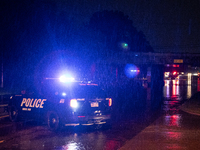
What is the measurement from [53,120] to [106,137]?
2160 mm

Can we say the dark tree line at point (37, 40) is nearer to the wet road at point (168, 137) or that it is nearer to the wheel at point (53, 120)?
the wheel at point (53, 120)

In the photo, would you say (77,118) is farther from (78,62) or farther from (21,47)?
(78,62)

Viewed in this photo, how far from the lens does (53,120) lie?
9.38 m

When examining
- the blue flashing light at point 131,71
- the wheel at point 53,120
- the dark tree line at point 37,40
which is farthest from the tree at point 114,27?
the wheel at point 53,120

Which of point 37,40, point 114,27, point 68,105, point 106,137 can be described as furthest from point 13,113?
point 114,27

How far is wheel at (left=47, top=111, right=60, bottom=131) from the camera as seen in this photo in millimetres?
9133

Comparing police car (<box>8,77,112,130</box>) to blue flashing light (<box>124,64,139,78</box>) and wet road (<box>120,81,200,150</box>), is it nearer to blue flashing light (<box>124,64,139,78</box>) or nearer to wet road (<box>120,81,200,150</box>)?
wet road (<box>120,81,200,150</box>)

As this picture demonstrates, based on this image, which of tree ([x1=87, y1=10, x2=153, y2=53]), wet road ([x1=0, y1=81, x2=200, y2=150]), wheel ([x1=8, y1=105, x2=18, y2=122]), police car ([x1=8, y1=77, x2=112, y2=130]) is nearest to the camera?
wet road ([x1=0, y1=81, x2=200, y2=150])

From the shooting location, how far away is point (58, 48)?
32312 mm

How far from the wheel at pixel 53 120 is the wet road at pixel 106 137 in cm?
25

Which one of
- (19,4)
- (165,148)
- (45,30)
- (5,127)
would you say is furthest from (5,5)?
(165,148)

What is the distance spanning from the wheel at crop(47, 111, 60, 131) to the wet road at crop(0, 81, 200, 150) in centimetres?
25

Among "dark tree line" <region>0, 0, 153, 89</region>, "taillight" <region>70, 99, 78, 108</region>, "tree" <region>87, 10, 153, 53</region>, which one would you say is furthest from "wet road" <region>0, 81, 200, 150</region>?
"tree" <region>87, 10, 153, 53</region>

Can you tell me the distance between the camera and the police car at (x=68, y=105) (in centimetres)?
890
